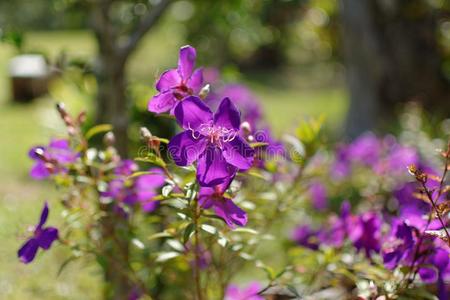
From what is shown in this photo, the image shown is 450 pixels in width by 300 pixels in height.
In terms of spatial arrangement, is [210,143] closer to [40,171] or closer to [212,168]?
[212,168]

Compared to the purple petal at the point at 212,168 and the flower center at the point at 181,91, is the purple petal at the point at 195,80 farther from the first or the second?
the purple petal at the point at 212,168

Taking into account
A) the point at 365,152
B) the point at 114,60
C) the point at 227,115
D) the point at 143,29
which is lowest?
the point at 227,115

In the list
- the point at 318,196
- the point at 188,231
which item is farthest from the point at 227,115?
the point at 318,196

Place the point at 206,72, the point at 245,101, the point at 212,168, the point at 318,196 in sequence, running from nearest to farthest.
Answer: the point at 212,168
the point at 245,101
the point at 318,196
the point at 206,72

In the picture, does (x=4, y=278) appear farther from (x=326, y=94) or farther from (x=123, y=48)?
(x=326, y=94)

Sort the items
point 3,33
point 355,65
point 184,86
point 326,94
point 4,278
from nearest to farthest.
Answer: point 184,86 < point 3,33 < point 4,278 < point 355,65 < point 326,94

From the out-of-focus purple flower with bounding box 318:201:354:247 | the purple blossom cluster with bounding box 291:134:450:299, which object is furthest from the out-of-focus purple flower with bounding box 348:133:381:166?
the out-of-focus purple flower with bounding box 318:201:354:247

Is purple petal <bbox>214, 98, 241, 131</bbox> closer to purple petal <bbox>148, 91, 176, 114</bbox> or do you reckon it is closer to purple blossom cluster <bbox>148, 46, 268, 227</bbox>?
purple blossom cluster <bbox>148, 46, 268, 227</bbox>

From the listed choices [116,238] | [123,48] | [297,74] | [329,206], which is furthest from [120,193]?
[297,74]
